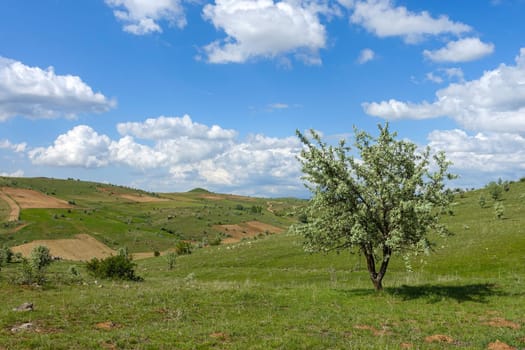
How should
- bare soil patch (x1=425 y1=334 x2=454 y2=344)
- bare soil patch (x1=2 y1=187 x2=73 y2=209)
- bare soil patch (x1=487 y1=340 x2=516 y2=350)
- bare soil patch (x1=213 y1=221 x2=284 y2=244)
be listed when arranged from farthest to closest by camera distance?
bare soil patch (x1=2 y1=187 x2=73 y2=209), bare soil patch (x1=213 y1=221 x2=284 y2=244), bare soil patch (x1=425 y1=334 x2=454 y2=344), bare soil patch (x1=487 y1=340 x2=516 y2=350)

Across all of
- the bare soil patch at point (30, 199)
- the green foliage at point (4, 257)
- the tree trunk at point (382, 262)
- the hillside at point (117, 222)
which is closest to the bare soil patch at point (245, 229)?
the hillside at point (117, 222)

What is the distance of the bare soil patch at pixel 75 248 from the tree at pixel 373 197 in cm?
7792

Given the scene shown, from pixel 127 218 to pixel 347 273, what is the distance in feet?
389

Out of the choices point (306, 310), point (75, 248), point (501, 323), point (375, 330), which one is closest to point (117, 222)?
point (75, 248)

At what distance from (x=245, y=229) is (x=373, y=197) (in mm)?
127762

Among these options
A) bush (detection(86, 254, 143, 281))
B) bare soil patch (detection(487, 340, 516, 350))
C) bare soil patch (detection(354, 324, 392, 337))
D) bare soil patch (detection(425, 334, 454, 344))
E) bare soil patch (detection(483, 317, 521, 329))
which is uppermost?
bare soil patch (detection(487, 340, 516, 350))

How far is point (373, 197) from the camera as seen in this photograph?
2739cm

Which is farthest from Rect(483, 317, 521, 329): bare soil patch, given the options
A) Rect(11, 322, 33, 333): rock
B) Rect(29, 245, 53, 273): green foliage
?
Rect(29, 245, 53, 273): green foliage

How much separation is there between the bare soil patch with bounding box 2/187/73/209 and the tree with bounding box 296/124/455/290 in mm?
134545

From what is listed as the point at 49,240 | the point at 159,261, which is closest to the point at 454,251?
the point at 159,261

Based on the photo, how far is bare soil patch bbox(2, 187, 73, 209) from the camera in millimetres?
140413

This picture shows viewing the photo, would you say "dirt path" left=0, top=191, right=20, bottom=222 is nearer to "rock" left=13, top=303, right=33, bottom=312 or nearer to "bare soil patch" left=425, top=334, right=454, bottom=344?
"rock" left=13, top=303, right=33, bottom=312

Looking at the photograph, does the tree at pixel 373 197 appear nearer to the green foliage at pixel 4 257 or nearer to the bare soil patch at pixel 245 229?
the green foliage at pixel 4 257

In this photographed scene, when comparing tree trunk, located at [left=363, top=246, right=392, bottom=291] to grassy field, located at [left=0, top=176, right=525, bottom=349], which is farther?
tree trunk, located at [left=363, top=246, right=392, bottom=291]
